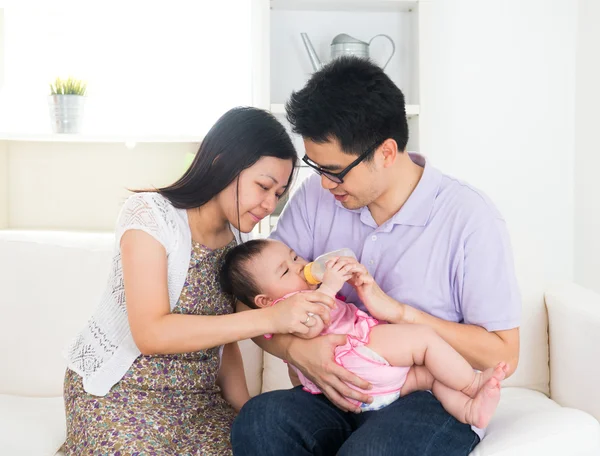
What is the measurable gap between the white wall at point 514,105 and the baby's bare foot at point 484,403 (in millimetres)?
2031

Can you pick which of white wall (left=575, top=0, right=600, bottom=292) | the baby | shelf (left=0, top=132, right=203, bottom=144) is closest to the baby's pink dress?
the baby

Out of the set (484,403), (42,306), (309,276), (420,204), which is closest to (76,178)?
(42,306)

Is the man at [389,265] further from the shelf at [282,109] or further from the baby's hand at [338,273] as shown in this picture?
the shelf at [282,109]

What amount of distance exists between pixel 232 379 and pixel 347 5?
1939 mm

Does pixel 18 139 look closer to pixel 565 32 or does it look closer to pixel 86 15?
pixel 86 15

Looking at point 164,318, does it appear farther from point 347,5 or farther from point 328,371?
point 347,5

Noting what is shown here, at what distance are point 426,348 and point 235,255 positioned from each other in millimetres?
535

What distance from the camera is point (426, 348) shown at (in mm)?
1611

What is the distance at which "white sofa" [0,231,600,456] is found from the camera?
200cm

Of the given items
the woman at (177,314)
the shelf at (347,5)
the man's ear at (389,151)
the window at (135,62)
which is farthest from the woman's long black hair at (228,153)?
the window at (135,62)

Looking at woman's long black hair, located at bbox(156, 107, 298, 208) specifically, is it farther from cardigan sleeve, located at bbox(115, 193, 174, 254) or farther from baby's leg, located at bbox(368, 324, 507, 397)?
baby's leg, located at bbox(368, 324, 507, 397)

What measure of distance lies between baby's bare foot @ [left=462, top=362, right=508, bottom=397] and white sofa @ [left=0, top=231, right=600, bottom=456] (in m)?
0.33

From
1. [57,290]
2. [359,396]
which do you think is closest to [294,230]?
[359,396]

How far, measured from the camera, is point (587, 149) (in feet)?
11.1
